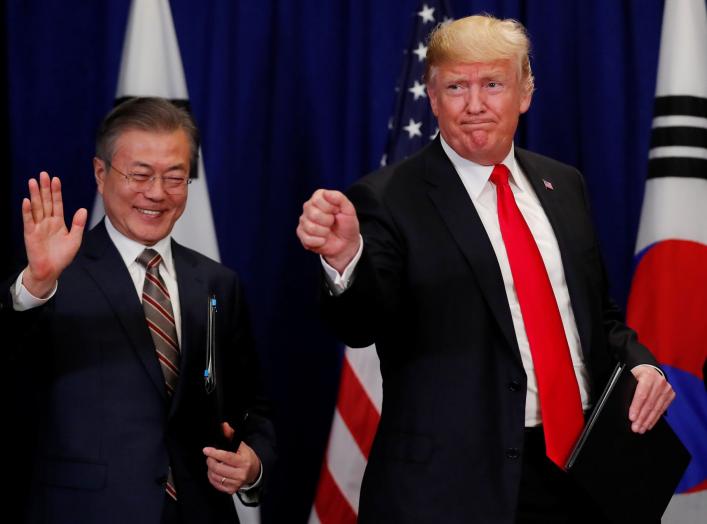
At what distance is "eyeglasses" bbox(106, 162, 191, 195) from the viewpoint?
2.25 meters

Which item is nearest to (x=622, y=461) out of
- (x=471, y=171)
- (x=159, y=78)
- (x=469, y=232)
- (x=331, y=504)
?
(x=469, y=232)

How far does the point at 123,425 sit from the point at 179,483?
Answer: 0.17 meters

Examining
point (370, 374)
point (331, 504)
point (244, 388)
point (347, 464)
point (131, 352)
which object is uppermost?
point (131, 352)

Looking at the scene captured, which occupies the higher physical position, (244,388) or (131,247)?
(131,247)

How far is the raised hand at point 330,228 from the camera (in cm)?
162

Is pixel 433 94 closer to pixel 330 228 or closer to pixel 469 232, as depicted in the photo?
pixel 469 232

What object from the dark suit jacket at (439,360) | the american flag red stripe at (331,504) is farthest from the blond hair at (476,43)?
the american flag red stripe at (331,504)

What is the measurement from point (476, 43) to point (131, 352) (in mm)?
957

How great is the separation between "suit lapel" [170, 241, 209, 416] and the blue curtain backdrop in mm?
1125

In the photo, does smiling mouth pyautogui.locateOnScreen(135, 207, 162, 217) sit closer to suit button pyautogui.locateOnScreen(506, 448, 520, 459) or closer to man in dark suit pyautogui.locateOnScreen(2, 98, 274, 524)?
man in dark suit pyautogui.locateOnScreen(2, 98, 274, 524)

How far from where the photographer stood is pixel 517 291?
1920mm

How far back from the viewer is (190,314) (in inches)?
87.4

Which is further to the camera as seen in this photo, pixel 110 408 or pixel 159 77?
pixel 159 77

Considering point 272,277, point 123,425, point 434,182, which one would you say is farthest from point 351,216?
point 272,277
